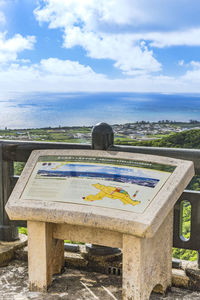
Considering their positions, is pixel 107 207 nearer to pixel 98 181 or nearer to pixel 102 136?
pixel 98 181

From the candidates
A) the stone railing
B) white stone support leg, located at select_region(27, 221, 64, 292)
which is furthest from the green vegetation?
white stone support leg, located at select_region(27, 221, 64, 292)

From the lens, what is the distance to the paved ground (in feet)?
9.73

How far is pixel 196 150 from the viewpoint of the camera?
3.10m

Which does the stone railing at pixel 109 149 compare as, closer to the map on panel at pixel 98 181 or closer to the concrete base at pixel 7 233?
the concrete base at pixel 7 233

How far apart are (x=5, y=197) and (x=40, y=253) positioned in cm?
104

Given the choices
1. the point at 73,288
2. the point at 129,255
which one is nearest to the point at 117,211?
the point at 129,255

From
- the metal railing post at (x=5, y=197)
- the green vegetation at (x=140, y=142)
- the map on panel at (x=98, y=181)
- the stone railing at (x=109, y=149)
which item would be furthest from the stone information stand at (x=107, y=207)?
the metal railing post at (x=5, y=197)

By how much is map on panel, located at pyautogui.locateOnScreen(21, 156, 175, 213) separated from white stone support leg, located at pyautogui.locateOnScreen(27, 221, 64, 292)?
23cm

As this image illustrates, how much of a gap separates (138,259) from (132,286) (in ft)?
0.67

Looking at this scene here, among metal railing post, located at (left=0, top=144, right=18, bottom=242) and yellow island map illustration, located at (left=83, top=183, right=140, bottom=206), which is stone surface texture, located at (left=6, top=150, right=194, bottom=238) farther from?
metal railing post, located at (left=0, top=144, right=18, bottom=242)

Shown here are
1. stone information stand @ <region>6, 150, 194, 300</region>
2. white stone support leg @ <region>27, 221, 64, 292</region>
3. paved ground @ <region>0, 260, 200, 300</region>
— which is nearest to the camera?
stone information stand @ <region>6, 150, 194, 300</region>

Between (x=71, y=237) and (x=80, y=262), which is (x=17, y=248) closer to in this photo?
(x=80, y=262)

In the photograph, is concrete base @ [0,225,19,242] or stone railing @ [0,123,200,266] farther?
concrete base @ [0,225,19,242]

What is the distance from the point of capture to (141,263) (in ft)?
8.32
